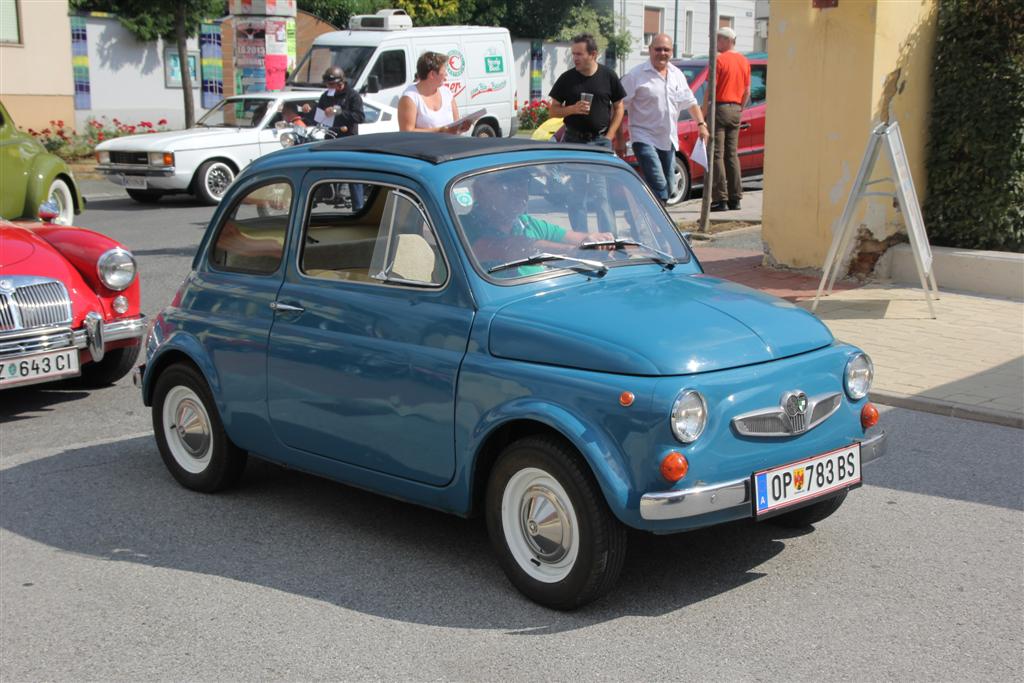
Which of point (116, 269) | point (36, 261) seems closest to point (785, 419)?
point (116, 269)

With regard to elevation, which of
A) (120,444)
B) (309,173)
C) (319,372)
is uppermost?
(309,173)

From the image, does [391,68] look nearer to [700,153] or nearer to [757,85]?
[757,85]

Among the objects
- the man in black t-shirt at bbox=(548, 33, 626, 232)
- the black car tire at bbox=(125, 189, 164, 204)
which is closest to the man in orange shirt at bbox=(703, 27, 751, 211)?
the man in black t-shirt at bbox=(548, 33, 626, 232)

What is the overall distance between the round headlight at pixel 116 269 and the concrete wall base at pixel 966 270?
6215 millimetres

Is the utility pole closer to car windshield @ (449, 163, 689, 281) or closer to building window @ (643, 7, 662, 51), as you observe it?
car windshield @ (449, 163, 689, 281)

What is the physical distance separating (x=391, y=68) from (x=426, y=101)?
11.9 meters

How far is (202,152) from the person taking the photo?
17.8 m

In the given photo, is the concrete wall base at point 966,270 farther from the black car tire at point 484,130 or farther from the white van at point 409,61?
the black car tire at point 484,130

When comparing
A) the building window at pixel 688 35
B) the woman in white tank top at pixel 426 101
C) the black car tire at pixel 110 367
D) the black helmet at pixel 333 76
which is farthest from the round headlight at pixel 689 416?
the building window at pixel 688 35

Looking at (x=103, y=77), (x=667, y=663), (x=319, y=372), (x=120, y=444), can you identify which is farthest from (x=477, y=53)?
(x=667, y=663)

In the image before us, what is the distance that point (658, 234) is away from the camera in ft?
17.9

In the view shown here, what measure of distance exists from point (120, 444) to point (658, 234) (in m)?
3.35

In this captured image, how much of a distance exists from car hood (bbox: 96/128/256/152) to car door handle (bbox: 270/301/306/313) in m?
12.9

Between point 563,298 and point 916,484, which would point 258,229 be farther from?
point 916,484
